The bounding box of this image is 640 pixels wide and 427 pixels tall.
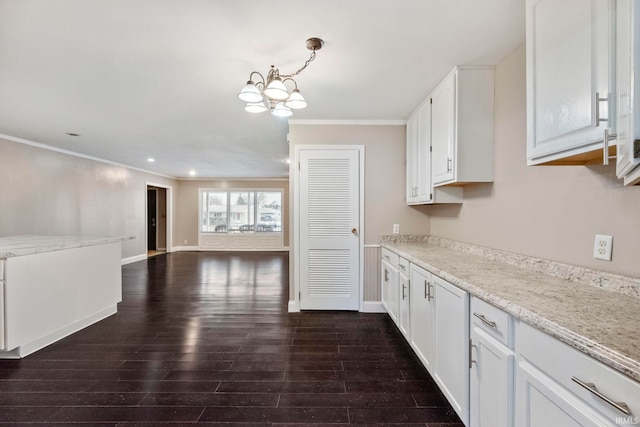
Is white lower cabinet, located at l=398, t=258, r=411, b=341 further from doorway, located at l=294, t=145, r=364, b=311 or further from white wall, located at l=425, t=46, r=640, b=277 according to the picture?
doorway, located at l=294, t=145, r=364, b=311

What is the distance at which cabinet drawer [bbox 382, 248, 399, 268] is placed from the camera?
2773 mm

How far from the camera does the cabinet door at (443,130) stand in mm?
A: 2201

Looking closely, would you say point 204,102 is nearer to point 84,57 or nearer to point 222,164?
point 84,57

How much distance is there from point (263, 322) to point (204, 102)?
242 centimetres

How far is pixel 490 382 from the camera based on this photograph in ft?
4.09

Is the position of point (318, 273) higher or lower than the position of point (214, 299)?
higher

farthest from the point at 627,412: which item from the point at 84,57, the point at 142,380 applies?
the point at 84,57

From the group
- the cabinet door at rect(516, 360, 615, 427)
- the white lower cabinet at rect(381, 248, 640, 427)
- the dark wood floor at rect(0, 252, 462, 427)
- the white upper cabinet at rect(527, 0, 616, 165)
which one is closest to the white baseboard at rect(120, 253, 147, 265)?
the dark wood floor at rect(0, 252, 462, 427)

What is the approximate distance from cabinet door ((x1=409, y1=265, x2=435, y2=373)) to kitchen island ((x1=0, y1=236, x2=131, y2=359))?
3234mm

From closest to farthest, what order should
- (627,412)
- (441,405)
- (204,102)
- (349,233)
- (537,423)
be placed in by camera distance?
(627,412) < (537,423) < (441,405) < (204,102) < (349,233)

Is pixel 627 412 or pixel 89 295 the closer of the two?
pixel 627 412

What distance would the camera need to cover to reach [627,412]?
2.28ft

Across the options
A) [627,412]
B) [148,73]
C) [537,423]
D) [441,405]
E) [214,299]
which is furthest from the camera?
[214,299]

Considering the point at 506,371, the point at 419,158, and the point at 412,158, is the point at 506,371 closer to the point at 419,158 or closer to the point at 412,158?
the point at 419,158
